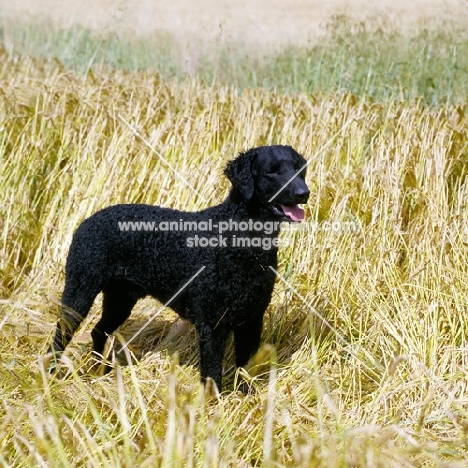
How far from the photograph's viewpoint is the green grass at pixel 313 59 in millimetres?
5133

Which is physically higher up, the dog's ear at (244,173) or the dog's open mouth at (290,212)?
the dog's ear at (244,173)

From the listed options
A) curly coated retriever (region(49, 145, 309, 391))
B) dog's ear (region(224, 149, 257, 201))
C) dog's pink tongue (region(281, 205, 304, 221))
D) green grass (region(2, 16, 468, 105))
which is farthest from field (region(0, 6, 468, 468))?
dog's ear (region(224, 149, 257, 201))

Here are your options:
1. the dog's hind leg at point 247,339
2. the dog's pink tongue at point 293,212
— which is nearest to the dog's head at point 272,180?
the dog's pink tongue at point 293,212

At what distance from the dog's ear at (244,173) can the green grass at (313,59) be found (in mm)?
2082

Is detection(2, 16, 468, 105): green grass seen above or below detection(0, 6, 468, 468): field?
above

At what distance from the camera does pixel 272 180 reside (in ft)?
9.41

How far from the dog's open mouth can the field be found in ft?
1.95

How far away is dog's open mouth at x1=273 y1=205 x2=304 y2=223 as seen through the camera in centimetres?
283

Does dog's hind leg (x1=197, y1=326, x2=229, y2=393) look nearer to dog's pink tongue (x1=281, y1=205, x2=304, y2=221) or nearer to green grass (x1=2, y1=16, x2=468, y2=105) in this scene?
dog's pink tongue (x1=281, y1=205, x2=304, y2=221)

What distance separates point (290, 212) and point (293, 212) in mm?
14

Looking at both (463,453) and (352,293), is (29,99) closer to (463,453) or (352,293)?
(352,293)

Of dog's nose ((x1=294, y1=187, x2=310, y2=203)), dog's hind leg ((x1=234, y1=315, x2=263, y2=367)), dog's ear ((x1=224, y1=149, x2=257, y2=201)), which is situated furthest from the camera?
dog's hind leg ((x1=234, y1=315, x2=263, y2=367))

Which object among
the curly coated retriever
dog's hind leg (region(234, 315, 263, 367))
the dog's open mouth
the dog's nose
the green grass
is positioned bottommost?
dog's hind leg (region(234, 315, 263, 367))

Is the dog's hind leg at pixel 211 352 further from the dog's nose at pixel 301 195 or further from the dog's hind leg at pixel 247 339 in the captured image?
the dog's nose at pixel 301 195
